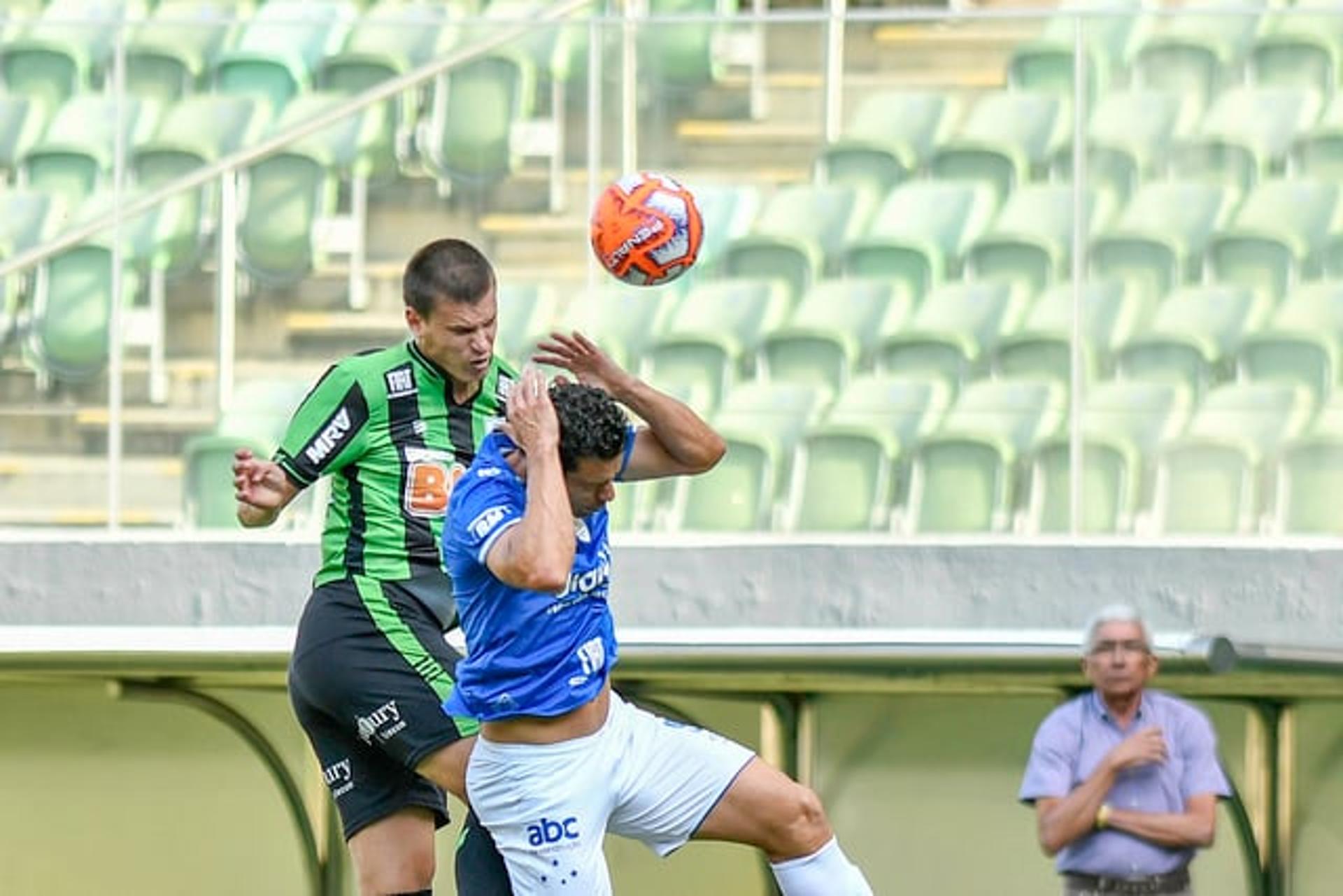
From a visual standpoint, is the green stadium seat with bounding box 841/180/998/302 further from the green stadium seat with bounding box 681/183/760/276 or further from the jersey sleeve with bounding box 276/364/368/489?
the jersey sleeve with bounding box 276/364/368/489

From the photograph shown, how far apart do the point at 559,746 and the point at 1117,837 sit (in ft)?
7.58

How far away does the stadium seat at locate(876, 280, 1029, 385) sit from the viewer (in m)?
8.59

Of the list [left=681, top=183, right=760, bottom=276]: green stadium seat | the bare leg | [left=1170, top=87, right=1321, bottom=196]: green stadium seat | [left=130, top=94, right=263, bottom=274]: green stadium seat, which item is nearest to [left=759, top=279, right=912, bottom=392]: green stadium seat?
[left=681, top=183, right=760, bottom=276]: green stadium seat

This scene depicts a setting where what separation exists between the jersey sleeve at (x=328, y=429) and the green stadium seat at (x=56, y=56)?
2.99 meters

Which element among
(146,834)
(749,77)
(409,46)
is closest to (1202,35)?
(749,77)

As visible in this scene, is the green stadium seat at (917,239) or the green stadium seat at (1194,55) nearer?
the green stadium seat at (1194,55)

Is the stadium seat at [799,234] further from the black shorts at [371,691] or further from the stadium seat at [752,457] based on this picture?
the black shorts at [371,691]

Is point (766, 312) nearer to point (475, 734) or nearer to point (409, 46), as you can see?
point (409, 46)

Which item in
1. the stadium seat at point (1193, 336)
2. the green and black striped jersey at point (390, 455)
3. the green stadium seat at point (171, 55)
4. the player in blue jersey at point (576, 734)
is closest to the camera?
the player in blue jersey at point (576, 734)

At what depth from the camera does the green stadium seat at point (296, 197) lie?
889cm

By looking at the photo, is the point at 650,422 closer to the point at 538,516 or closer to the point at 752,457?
the point at 538,516

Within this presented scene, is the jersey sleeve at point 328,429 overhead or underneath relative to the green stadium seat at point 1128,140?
underneath

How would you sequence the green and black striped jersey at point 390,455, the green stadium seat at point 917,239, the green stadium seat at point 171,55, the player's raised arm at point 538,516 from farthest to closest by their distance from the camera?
the green stadium seat at point 171,55, the green stadium seat at point 917,239, the green and black striped jersey at point 390,455, the player's raised arm at point 538,516

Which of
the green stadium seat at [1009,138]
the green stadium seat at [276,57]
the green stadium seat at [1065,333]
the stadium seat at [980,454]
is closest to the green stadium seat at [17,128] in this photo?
the green stadium seat at [276,57]
